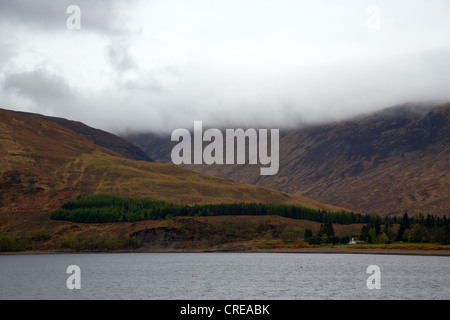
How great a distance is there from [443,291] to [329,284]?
2698 cm

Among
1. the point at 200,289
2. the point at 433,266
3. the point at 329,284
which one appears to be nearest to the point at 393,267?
the point at 433,266

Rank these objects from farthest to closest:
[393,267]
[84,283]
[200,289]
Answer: [393,267] → [84,283] → [200,289]

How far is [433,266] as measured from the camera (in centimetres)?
18338

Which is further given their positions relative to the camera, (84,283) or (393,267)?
(393,267)
